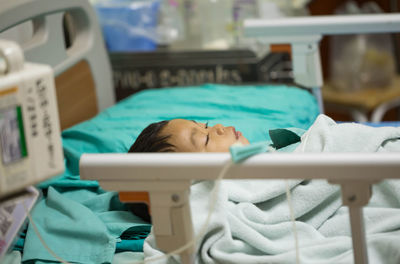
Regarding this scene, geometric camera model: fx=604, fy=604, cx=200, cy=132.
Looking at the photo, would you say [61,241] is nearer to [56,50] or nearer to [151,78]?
[56,50]

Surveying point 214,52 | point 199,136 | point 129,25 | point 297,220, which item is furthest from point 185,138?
point 129,25

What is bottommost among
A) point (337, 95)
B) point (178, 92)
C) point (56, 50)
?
point (337, 95)

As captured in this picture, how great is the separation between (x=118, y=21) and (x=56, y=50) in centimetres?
85

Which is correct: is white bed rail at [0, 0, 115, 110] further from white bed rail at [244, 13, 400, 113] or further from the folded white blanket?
the folded white blanket

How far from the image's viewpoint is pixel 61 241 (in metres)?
1.24

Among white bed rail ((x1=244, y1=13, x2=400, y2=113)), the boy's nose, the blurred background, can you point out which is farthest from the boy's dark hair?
the blurred background

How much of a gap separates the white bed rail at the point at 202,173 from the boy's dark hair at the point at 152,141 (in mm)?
228

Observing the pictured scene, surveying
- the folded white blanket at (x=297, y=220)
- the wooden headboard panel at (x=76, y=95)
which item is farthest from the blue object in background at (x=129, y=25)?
the folded white blanket at (x=297, y=220)

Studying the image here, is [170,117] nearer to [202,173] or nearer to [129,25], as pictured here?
[202,173]

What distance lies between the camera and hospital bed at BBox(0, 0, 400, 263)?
92cm

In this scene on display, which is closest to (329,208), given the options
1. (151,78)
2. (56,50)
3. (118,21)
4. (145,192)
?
(145,192)

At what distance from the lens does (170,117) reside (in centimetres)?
135

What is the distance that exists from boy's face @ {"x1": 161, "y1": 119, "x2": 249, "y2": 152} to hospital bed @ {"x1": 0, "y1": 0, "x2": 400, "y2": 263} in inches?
3.3

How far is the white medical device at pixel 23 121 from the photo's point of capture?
835mm
